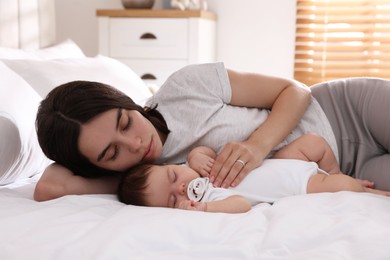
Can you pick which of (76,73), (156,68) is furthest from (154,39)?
(76,73)

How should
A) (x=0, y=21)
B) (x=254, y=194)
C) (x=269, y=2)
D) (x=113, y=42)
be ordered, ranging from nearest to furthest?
(x=254, y=194) < (x=0, y=21) < (x=113, y=42) < (x=269, y=2)

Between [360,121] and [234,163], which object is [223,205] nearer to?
[234,163]

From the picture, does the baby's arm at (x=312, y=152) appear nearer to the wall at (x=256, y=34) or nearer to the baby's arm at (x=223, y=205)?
the baby's arm at (x=223, y=205)

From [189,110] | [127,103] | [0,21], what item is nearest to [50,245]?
[127,103]

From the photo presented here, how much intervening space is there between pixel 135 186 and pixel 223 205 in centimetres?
21

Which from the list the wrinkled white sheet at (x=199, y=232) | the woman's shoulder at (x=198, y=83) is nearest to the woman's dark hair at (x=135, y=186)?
the wrinkled white sheet at (x=199, y=232)

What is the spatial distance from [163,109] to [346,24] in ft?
8.15

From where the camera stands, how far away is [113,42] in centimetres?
355

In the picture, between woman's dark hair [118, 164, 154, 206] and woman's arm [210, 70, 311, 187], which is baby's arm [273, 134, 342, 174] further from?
woman's dark hair [118, 164, 154, 206]

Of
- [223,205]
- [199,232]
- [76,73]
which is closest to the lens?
[199,232]

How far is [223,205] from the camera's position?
121 cm

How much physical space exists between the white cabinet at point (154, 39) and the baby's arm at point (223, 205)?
2294mm

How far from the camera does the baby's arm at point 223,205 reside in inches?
47.4

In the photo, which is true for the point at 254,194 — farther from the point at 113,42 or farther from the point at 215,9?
the point at 215,9
